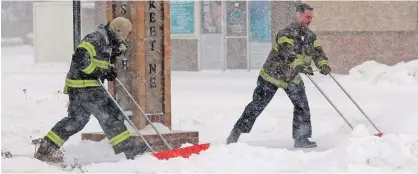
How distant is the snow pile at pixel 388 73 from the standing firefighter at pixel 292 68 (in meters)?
7.21

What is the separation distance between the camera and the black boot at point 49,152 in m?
8.11

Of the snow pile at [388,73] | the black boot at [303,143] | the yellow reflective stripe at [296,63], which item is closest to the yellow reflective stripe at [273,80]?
the yellow reflective stripe at [296,63]

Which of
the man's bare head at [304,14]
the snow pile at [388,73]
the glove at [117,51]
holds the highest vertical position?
the man's bare head at [304,14]

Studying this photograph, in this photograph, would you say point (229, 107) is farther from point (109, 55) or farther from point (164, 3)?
point (109, 55)

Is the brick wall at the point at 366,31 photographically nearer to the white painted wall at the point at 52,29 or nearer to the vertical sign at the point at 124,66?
the white painted wall at the point at 52,29

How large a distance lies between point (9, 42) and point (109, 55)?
124ft

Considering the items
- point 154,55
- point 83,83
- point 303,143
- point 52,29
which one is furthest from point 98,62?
point 52,29

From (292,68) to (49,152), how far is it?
9.09 ft

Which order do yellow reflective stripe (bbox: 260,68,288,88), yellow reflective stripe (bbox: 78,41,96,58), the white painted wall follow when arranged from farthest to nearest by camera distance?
the white painted wall
yellow reflective stripe (bbox: 260,68,288,88)
yellow reflective stripe (bbox: 78,41,96,58)

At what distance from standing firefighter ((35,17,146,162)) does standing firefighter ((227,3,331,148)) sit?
1.73m

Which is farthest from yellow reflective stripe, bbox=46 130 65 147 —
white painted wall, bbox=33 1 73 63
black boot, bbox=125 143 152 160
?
white painted wall, bbox=33 1 73 63

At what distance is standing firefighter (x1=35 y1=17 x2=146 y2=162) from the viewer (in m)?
8.00

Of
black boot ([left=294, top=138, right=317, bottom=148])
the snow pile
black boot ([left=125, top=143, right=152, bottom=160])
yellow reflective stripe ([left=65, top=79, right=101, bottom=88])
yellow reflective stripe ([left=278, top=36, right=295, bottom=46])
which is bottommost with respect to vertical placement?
black boot ([left=294, top=138, right=317, bottom=148])

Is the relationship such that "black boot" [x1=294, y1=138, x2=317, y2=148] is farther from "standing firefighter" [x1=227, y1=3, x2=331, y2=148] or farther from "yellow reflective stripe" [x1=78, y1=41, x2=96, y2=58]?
"yellow reflective stripe" [x1=78, y1=41, x2=96, y2=58]
